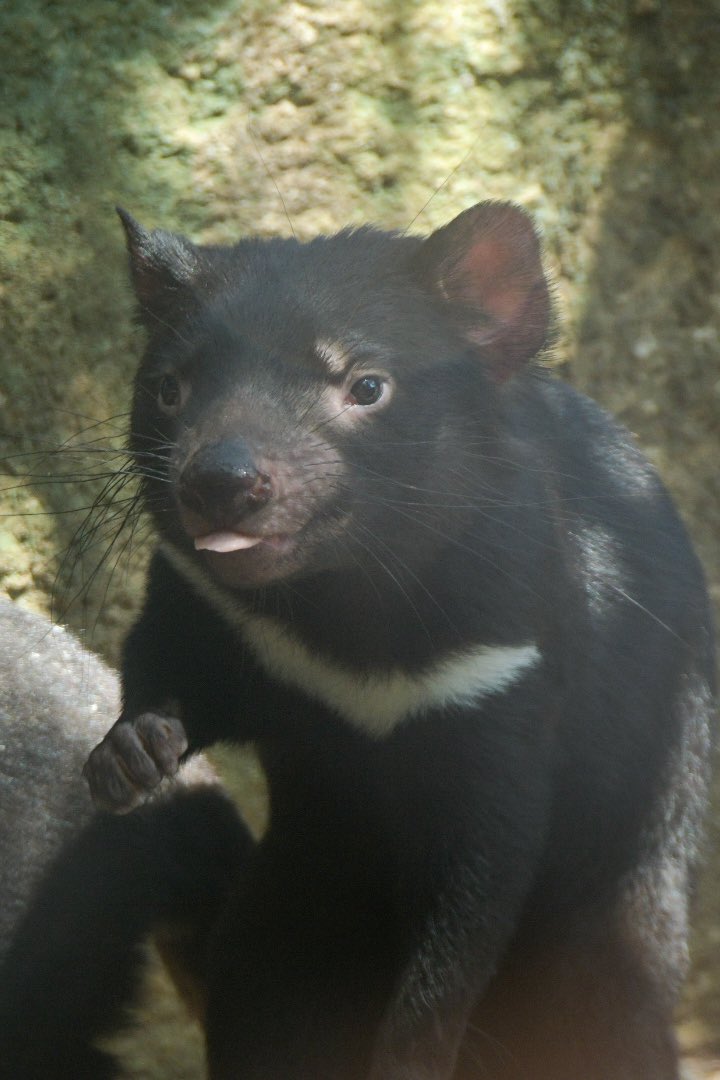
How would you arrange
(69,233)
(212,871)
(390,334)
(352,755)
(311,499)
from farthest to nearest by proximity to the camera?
(69,233) → (212,871) → (352,755) → (390,334) → (311,499)

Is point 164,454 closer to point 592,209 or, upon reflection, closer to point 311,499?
point 311,499

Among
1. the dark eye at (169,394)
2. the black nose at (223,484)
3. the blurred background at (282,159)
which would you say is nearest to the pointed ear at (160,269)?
the dark eye at (169,394)

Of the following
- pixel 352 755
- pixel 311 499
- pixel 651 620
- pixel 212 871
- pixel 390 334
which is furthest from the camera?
pixel 212 871

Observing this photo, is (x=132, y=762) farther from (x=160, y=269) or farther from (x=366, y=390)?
(x=160, y=269)

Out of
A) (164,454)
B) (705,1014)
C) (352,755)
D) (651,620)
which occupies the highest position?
(164,454)

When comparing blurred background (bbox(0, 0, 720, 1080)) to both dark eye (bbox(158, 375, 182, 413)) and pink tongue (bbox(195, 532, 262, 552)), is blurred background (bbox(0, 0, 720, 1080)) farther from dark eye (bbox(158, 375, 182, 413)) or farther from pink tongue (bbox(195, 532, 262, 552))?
pink tongue (bbox(195, 532, 262, 552))

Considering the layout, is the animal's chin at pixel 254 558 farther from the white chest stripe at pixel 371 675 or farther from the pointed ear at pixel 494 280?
the pointed ear at pixel 494 280

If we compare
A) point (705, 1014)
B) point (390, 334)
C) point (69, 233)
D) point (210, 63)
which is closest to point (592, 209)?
point (210, 63)

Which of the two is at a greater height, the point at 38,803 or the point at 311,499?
the point at 311,499

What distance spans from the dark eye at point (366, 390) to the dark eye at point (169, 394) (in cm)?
35

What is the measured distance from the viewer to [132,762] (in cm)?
287

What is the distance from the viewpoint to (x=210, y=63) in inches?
167

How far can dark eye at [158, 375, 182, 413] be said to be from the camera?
2820 millimetres

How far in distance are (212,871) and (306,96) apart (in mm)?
2243
